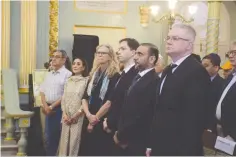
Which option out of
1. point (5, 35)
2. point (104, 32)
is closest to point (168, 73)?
point (5, 35)

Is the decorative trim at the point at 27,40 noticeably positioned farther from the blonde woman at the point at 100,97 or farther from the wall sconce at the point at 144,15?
the blonde woman at the point at 100,97

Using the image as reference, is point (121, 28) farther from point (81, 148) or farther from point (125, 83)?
point (125, 83)

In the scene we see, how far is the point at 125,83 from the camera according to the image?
3475mm

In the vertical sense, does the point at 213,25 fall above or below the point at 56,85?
above

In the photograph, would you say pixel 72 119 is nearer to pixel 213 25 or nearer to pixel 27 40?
pixel 27 40

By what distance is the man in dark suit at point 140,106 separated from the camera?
119 inches

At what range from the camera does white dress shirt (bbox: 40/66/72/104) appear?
4918 millimetres

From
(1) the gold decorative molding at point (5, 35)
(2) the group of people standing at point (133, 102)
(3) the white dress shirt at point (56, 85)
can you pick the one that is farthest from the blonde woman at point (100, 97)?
(1) the gold decorative molding at point (5, 35)

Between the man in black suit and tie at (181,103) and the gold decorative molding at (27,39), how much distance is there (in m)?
5.04

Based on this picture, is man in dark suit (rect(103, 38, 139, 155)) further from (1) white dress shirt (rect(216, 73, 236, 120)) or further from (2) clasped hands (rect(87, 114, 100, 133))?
(1) white dress shirt (rect(216, 73, 236, 120))

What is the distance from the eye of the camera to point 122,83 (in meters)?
3.49

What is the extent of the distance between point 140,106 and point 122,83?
52 centimetres

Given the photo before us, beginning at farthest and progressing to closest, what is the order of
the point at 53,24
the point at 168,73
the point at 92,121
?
the point at 53,24 → the point at 92,121 → the point at 168,73

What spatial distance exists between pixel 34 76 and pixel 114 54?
272cm
